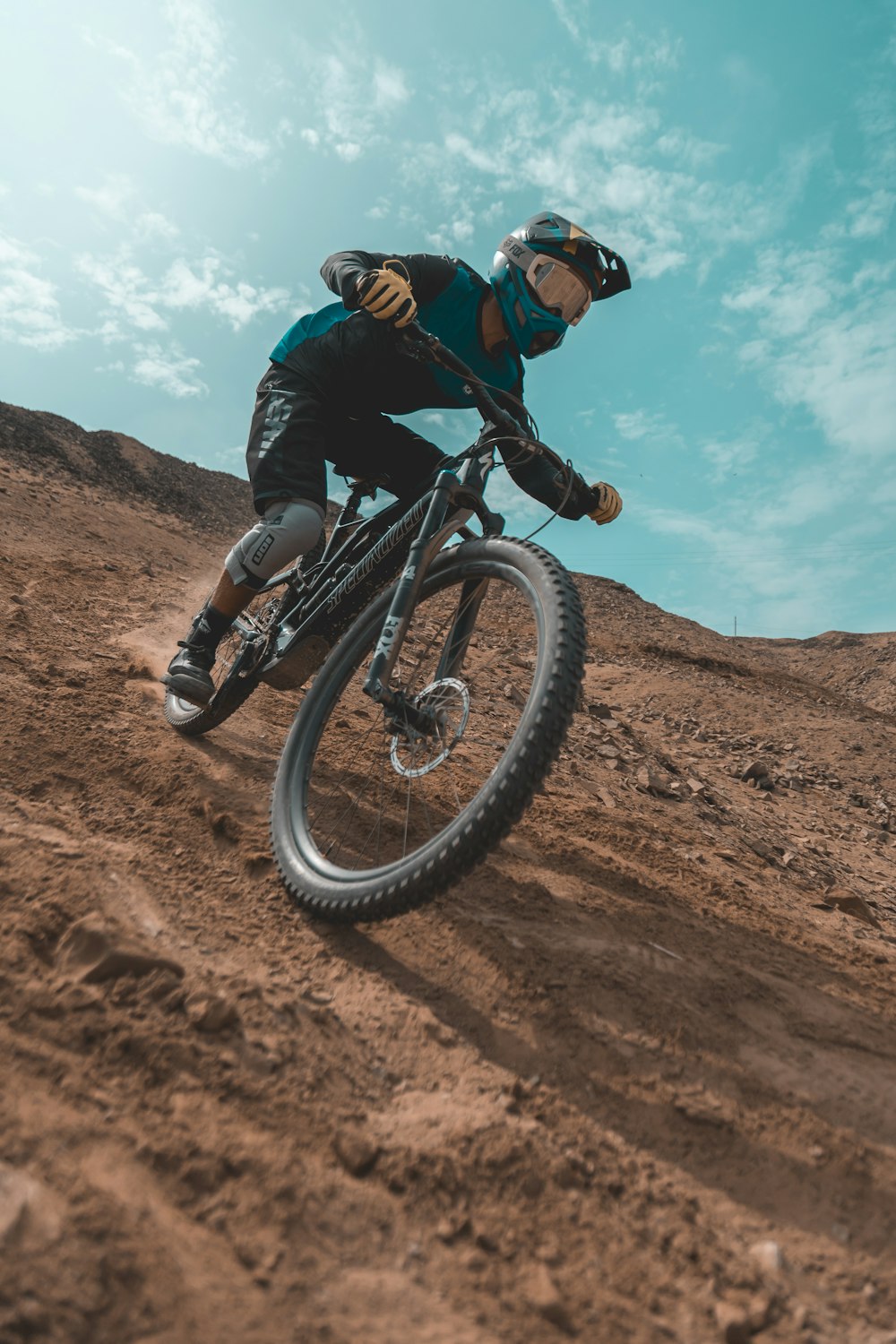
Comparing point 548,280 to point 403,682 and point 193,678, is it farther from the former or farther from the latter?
point 193,678

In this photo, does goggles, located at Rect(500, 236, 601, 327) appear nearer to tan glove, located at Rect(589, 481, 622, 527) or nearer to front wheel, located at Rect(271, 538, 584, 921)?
tan glove, located at Rect(589, 481, 622, 527)

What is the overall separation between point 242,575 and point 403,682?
1.20 meters

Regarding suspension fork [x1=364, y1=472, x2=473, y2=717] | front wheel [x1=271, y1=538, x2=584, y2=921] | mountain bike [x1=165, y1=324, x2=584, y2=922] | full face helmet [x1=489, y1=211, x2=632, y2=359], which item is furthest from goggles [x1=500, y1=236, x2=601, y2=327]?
front wheel [x1=271, y1=538, x2=584, y2=921]

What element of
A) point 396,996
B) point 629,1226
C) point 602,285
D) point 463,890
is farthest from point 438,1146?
point 602,285

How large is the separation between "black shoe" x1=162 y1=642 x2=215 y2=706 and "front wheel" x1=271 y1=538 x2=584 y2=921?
2.11ft

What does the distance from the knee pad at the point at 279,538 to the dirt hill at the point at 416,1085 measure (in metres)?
→ 0.96

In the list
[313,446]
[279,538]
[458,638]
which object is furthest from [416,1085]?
[313,446]

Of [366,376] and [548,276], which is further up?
[548,276]

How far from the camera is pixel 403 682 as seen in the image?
290 cm

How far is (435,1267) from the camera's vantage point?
1.26 metres

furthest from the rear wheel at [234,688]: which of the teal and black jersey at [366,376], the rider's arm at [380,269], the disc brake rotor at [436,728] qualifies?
the rider's arm at [380,269]

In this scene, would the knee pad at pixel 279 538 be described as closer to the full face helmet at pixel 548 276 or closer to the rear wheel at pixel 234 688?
the rear wheel at pixel 234 688

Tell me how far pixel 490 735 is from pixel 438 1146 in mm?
3702

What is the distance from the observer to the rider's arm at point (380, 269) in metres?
A: 2.89
